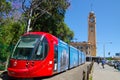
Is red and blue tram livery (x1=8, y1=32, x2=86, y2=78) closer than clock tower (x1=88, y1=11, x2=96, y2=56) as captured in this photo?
Yes

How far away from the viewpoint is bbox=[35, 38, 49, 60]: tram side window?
1982 centimetres

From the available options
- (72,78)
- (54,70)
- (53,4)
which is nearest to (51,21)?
(53,4)

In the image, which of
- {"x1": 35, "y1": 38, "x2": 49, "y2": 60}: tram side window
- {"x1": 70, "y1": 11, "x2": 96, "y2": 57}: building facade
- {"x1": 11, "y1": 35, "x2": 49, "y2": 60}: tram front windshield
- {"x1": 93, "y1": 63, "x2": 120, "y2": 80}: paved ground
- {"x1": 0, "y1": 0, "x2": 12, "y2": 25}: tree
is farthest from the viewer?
{"x1": 70, "y1": 11, "x2": 96, "y2": 57}: building facade

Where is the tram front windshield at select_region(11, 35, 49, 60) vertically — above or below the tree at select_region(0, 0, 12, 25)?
below

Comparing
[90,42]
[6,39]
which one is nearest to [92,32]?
[90,42]

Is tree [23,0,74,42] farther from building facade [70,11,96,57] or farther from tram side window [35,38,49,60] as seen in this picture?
building facade [70,11,96,57]

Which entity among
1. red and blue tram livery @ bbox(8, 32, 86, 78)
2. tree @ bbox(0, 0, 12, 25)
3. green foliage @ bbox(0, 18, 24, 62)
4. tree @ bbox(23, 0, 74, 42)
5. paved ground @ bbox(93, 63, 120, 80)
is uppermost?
tree @ bbox(23, 0, 74, 42)

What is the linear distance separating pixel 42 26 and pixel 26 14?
11950 millimetres

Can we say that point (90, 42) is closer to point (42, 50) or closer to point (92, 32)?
point (92, 32)

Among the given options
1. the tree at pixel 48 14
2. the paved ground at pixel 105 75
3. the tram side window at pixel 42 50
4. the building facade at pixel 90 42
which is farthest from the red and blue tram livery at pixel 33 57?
the building facade at pixel 90 42

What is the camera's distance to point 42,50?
20156 millimetres

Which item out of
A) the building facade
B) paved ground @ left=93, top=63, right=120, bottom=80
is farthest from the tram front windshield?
the building facade

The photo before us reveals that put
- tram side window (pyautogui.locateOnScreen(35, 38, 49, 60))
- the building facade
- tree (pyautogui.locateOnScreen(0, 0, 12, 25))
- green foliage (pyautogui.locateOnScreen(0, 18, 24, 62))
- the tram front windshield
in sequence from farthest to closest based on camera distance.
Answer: the building facade, green foliage (pyautogui.locateOnScreen(0, 18, 24, 62)), tree (pyautogui.locateOnScreen(0, 0, 12, 25)), tram side window (pyautogui.locateOnScreen(35, 38, 49, 60)), the tram front windshield

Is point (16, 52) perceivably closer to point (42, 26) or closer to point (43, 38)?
point (43, 38)
